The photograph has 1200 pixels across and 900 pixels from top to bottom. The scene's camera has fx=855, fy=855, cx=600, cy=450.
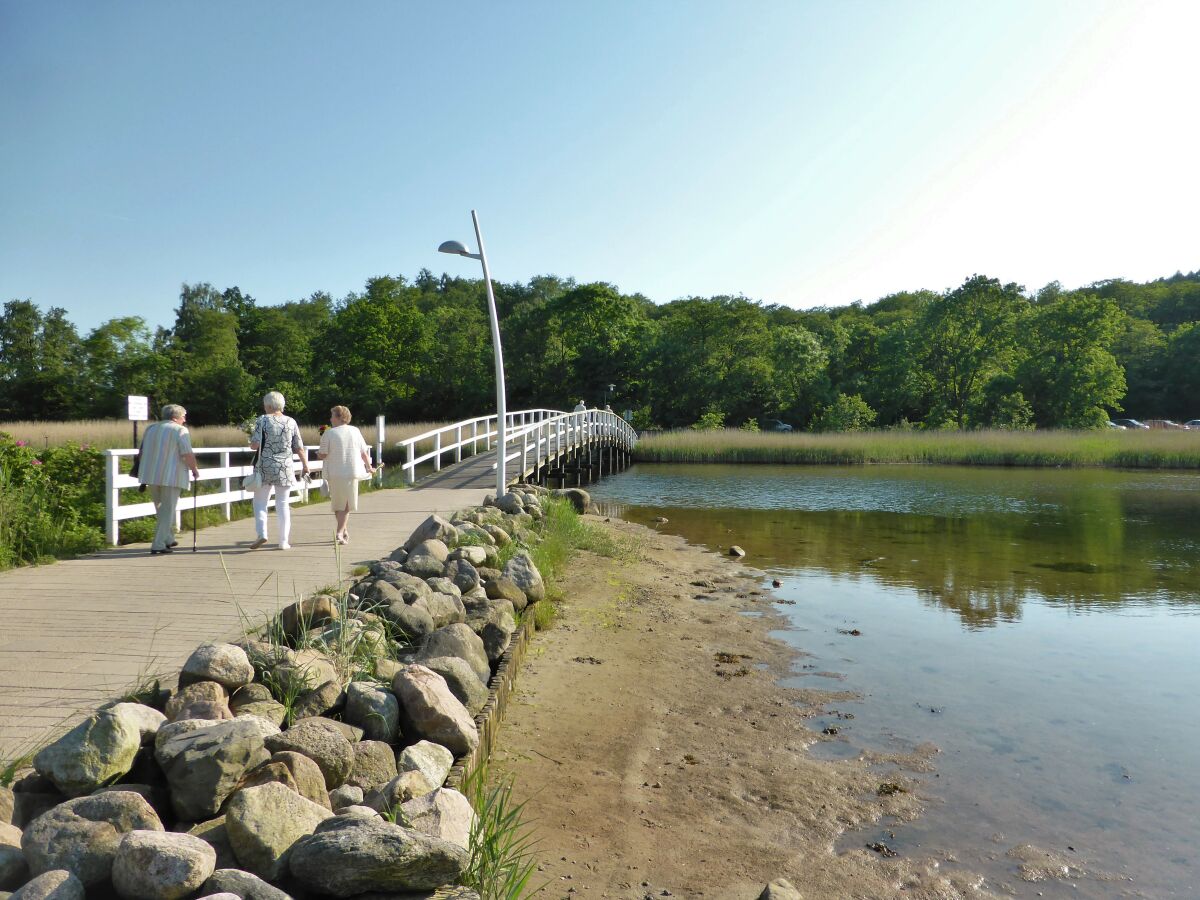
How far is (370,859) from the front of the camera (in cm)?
294

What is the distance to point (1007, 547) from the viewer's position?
15.6m

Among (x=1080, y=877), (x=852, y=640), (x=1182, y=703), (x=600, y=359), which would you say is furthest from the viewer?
(x=600, y=359)

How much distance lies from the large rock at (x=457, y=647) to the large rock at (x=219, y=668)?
1331 mm

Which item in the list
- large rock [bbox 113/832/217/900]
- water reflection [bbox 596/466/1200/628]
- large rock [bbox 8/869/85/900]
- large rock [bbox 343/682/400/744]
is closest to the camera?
large rock [bbox 8/869/85/900]

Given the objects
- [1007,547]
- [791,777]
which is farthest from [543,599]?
[1007,547]

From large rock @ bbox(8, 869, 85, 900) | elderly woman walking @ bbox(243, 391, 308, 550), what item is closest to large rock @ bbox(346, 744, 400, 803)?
large rock @ bbox(8, 869, 85, 900)

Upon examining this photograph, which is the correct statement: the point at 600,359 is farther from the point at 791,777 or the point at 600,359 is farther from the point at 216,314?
the point at 791,777

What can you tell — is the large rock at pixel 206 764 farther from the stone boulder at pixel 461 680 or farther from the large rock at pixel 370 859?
the stone boulder at pixel 461 680

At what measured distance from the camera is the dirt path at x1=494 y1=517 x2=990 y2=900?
4328 mm

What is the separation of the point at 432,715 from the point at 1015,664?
6.17 meters

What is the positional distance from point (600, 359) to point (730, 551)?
4109 centimetres

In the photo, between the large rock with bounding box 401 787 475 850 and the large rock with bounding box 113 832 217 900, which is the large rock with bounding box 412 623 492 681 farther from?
the large rock with bounding box 113 832 217 900

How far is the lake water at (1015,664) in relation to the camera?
4.88 meters

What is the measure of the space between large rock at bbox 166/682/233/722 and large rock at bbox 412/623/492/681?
5.20 ft
